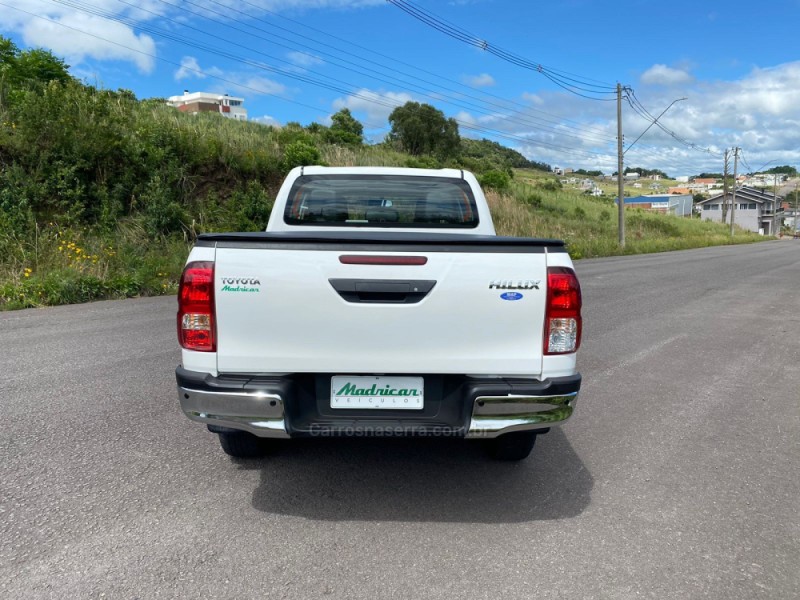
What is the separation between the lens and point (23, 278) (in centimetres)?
1039

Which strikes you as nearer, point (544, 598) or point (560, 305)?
point (544, 598)

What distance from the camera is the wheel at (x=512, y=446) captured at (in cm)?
358

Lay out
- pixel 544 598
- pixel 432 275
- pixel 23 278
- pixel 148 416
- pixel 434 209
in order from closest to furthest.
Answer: pixel 544 598 < pixel 432 275 < pixel 148 416 < pixel 434 209 < pixel 23 278

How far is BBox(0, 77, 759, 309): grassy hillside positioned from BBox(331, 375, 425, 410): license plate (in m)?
8.64

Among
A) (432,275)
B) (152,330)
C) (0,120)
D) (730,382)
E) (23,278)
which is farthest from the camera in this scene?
(0,120)

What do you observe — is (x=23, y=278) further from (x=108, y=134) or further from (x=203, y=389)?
(x=203, y=389)

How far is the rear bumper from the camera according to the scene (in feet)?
9.29

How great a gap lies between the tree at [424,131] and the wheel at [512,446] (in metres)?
44.7

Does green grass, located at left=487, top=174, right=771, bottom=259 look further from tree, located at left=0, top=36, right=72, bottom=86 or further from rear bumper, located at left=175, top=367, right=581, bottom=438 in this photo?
rear bumper, located at left=175, top=367, right=581, bottom=438

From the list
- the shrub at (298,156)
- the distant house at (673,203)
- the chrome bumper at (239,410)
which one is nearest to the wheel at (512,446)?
the chrome bumper at (239,410)

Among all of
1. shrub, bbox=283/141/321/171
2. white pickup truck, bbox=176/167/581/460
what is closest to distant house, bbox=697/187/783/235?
shrub, bbox=283/141/321/171

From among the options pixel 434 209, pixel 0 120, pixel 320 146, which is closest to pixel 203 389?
pixel 434 209

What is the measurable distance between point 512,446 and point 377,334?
1.35 metres

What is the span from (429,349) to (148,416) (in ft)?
8.60
